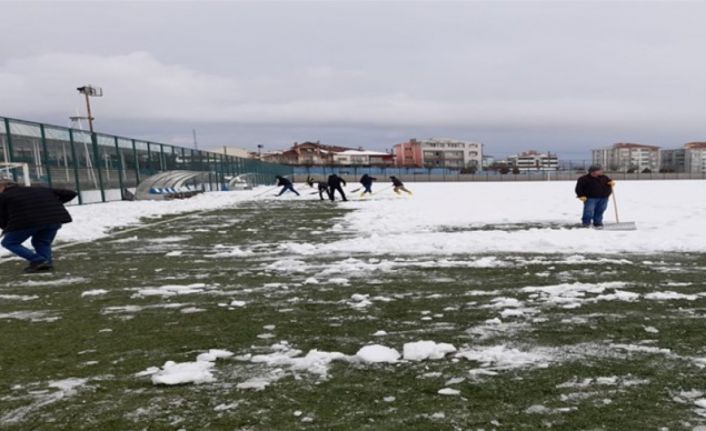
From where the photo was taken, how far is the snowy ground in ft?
8.57

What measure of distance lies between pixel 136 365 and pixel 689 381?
344 cm

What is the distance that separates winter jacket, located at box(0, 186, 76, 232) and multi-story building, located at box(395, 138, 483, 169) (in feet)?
415

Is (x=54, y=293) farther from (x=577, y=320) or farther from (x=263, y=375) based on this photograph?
(x=577, y=320)

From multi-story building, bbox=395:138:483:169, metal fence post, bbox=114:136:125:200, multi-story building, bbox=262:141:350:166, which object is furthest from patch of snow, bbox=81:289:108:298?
multi-story building, bbox=395:138:483:169

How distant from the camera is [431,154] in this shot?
137 metres

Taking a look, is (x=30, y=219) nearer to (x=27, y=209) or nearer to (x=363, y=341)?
(x=27, y=209)

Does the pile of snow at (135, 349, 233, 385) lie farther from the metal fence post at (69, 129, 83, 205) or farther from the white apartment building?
the white apartment building

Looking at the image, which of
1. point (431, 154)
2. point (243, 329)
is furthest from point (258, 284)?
point (431, 154)

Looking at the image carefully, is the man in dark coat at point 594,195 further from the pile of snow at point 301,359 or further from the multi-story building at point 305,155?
the multi-story building at point 305,155

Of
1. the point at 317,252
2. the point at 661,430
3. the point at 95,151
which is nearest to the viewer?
the point at 661,430

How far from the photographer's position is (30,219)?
6.72 m

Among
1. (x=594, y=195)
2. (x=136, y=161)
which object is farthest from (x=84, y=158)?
(x=594, y=195)

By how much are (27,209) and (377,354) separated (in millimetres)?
5805

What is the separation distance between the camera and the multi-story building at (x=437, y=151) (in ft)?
442
